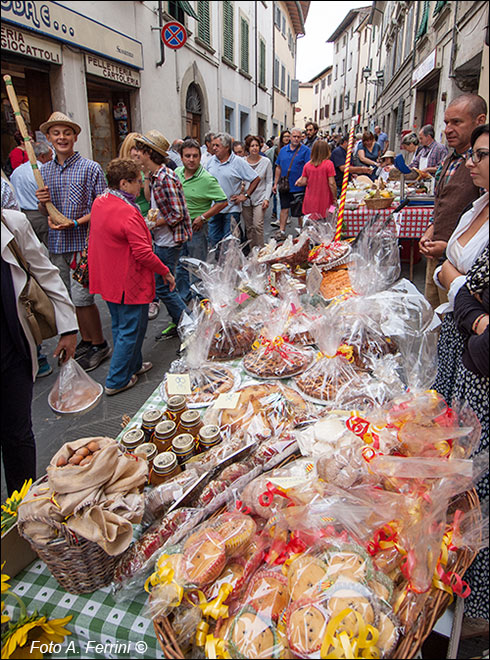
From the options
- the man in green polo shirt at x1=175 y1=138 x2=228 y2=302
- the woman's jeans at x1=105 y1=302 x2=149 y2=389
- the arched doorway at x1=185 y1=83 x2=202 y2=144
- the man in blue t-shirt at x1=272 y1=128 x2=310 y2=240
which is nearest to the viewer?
the woman's jeans at x1=105 y1=302 x2=149 y2=389

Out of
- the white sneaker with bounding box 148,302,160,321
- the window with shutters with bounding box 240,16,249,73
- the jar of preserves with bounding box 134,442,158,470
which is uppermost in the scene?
the window with shutters with bounding box 240,16,249,73

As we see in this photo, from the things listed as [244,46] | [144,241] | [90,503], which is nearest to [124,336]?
[144,241]

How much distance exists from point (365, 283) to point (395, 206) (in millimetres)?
3121

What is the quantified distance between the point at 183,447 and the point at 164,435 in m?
0.12

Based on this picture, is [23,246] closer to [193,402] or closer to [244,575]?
[193,402]

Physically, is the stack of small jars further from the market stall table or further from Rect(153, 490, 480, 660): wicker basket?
the market stall table

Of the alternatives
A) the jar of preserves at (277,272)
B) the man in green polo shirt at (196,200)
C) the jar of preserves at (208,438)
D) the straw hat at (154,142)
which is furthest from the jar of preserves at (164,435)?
the man in green polo shirt at (196,200)

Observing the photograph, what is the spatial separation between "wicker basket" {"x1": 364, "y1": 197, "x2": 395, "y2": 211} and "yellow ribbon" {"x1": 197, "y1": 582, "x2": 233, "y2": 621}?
489 cm

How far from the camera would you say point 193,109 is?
10.9 m

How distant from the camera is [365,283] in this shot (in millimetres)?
2834

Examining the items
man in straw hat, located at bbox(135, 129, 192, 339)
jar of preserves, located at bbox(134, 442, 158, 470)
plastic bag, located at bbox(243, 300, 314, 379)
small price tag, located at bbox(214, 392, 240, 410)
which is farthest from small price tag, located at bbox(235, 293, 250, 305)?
jar of preserves, located at bbox(134, 442, 158, 470)

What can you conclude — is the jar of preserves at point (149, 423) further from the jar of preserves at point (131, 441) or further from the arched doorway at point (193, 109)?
the arched doorway at point (193, 109)

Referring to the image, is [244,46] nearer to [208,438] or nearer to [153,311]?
Answer: [153,311]

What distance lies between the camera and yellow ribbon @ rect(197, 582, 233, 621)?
995 millimetres
